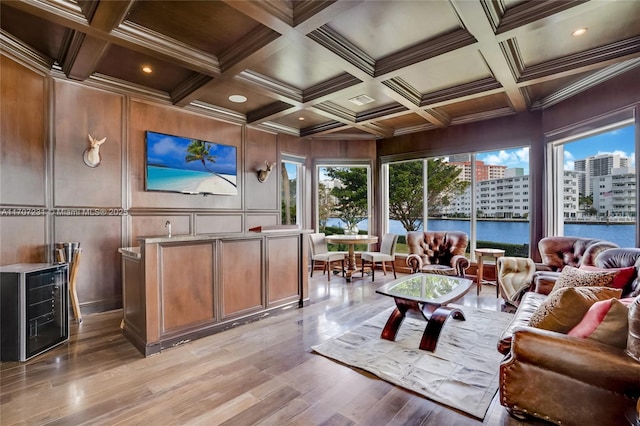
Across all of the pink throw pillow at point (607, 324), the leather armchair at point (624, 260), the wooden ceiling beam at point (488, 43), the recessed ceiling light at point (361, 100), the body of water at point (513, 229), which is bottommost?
the pink throw pillow at point (607, 324)

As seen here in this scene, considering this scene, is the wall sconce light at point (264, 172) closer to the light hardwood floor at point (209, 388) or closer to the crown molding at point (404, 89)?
the crown molding at point (404, 89)

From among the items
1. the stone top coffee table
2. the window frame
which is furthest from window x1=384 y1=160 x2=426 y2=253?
the stone top coffee table

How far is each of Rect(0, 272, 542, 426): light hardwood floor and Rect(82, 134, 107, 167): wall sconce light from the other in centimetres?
200

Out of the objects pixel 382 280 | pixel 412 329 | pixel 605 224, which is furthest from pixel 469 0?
pixel 382 280

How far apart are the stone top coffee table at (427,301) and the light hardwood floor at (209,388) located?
0.60 meters

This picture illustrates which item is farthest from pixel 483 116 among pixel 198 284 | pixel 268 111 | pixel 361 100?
pixel 198 284

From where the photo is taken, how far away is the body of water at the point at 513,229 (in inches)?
146

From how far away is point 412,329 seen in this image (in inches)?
124

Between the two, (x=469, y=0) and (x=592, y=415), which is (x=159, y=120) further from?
(x=592, y=415)

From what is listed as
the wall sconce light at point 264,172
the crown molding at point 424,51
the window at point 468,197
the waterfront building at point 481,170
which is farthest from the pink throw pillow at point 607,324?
the wall sconce light at point 264,172

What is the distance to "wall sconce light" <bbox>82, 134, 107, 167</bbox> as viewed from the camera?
11.8 feet

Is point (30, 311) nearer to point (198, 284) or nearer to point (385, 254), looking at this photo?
point (198, 284)

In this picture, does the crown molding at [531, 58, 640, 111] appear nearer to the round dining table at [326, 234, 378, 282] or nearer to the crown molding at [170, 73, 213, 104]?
the round dining table at [326, 234, 378, 282]

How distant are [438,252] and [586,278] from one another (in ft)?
8.94
